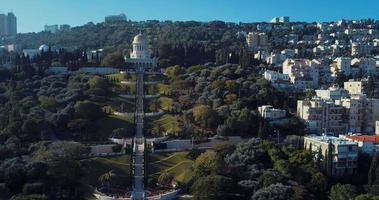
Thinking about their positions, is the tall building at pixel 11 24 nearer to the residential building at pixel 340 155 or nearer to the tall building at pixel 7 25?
the tall building at pixel 7 25

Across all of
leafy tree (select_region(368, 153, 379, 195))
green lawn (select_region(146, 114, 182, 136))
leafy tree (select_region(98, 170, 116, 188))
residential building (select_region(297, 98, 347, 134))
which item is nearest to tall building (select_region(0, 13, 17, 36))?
green lawn (select_region(146, 114, 182, 136))

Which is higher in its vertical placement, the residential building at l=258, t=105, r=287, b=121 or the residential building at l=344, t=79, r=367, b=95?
the residential building at l=344, t=79, r=367, b=95

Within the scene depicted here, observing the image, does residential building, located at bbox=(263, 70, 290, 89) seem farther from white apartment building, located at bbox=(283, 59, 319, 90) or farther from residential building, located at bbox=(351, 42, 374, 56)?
residential building, located at bbox=(351, 42, 374, 56)

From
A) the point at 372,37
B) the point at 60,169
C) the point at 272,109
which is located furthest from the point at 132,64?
the point at 372,37

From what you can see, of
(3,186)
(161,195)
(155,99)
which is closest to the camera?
(3,186)

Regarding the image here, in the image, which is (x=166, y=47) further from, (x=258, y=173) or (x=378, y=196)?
(x=378, y=196)

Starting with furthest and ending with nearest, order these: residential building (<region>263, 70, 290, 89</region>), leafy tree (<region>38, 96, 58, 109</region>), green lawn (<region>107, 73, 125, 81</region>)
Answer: green lawn (<region>107, 73, 125, 81</region>)
residential building (<region>263, 70, 290, 89</region>)
leafy tree (<region>38, 96, 58, 109</region>)

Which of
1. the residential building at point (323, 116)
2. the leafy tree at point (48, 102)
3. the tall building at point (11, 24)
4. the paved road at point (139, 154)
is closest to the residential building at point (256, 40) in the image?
the paved road at point (139, 154)
